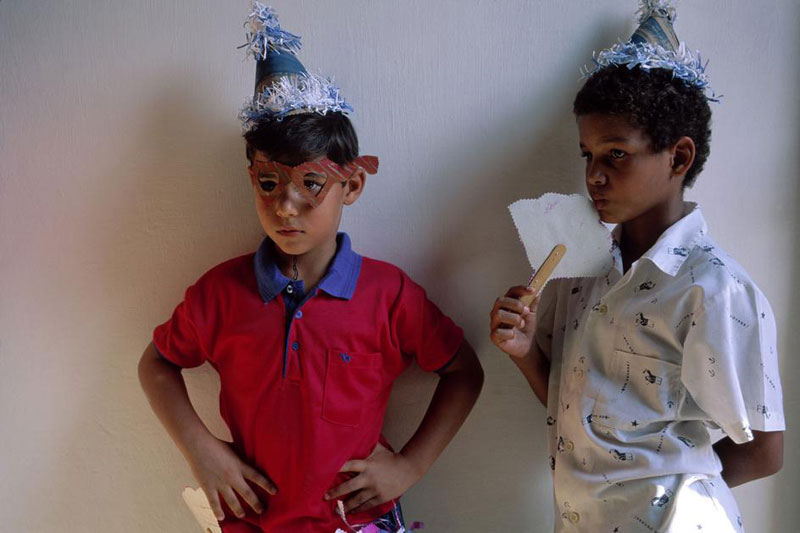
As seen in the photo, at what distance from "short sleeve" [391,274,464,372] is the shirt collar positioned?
35 cm

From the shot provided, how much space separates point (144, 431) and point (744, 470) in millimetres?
1068

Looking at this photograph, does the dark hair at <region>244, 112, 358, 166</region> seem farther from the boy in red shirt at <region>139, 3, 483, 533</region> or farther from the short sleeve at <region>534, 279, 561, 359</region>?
the short sleeve at <region>534, 279, 561, 359</region>

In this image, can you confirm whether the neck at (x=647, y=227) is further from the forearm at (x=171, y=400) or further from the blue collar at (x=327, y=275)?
the forearm at (x=171, y=400)

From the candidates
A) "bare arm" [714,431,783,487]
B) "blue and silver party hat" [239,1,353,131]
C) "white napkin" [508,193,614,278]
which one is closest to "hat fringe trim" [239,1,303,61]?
"blue and silver party hat" [239,1,353,131]

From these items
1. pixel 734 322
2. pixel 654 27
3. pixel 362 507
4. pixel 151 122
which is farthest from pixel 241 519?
pixel 654 27

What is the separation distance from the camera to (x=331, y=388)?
1017 mm

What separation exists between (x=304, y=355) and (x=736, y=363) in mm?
630

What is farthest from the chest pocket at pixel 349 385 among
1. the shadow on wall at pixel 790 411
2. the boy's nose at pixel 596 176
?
the shadow on wall at pixel 790 411

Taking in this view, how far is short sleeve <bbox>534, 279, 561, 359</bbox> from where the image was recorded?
1.15m

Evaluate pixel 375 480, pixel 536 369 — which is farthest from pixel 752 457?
pixel 375 480

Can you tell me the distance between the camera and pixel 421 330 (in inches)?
42.4

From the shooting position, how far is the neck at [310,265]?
1058mm

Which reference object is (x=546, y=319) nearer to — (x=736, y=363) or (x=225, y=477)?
(x=736, y=363)

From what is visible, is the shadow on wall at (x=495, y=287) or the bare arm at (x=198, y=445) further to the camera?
the shadow on wall at (x=495, y=287)
